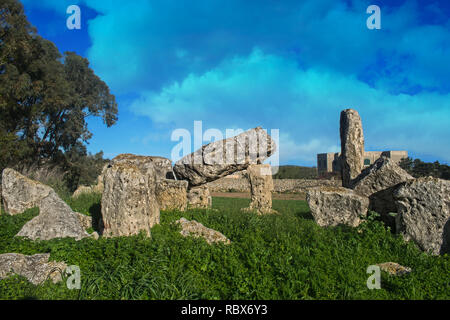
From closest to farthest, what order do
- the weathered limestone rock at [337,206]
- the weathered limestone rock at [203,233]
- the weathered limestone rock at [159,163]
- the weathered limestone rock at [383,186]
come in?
the weathered limestone rock at [203,233], the weathered limestone rock at [337,206], the weathered limestone rock at [383,186], the weathered limestone rock at [159,163]

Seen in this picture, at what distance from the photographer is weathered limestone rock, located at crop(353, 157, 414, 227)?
934cm

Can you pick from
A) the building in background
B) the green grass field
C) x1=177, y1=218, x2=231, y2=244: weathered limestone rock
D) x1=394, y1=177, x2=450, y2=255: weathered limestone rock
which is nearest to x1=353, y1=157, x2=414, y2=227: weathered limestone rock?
x1=394, y1=177, x2=450, y2=255: weathered limestone rock

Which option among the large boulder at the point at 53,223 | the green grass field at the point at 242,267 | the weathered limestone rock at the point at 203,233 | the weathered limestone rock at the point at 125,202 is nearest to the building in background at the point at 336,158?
the green grass field at the point at 242,267

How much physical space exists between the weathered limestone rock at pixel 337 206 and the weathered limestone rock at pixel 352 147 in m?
3.56

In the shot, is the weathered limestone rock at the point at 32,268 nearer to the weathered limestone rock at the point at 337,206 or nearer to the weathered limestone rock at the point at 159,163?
the weathered limestone rock at the point at 159,163

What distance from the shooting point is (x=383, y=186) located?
376 inches

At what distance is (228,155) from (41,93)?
1950 cm

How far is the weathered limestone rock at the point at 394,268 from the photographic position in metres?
6.28

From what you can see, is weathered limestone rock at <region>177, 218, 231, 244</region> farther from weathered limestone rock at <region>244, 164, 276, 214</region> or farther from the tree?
the tree

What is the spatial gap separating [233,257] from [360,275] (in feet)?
7.98

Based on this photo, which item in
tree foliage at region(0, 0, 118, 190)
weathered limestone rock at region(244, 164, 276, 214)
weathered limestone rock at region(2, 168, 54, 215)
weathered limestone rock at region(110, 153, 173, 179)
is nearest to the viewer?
weathered limestone rock at region(2, 168, 54, 215)

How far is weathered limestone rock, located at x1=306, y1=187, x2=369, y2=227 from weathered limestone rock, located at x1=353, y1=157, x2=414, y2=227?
683 mm
